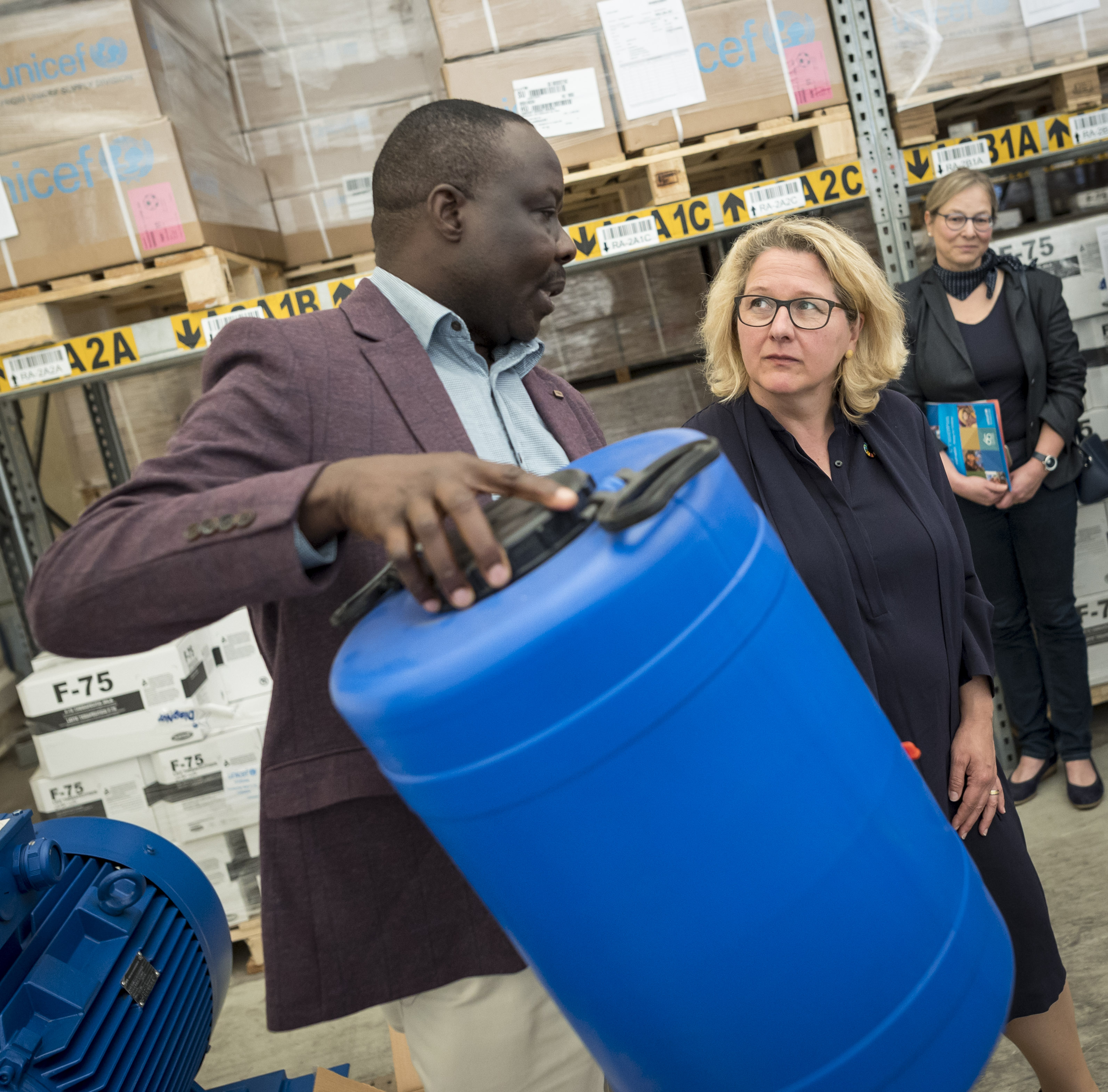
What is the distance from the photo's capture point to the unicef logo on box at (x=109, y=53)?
2.94 meters

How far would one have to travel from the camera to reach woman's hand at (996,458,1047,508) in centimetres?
343

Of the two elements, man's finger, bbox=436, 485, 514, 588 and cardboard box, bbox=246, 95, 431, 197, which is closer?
man's finger, bbox=436, 485, 514, 588

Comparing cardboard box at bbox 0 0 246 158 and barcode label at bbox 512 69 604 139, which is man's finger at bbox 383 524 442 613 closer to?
barcode label at bbox 512 69 604 139

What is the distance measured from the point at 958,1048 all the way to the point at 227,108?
362 centimetres

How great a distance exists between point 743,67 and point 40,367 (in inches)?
97.3

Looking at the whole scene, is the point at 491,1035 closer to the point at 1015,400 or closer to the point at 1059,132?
the point at 1015,400

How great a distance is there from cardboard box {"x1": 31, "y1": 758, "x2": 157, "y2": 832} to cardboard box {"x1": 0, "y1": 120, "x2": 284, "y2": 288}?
5.36 ft

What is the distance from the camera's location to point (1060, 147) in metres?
3.43

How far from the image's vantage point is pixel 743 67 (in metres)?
3.15

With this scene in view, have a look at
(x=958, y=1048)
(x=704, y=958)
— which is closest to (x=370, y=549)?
(x=704, y=958)

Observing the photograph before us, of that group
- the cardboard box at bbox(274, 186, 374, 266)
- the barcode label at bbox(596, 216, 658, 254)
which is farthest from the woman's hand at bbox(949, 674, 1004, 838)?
the cardboard box at bbox(274, 186, 374, 266)

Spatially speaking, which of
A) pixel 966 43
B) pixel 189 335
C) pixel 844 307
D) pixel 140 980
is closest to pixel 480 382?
pixel 844 307

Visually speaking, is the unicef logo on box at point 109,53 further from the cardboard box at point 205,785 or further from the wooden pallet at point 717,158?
the cardboard box at point 205,785

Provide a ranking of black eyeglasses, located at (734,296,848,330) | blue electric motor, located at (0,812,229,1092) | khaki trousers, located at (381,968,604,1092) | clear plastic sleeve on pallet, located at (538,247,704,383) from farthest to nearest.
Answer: clear plastic sleeve on pallet, located at (538,247,704,383) < black eyeglasses, located at (734,296,848,330) < blue electric motor, located at (0,812,229,1092) < khaki trousers, located at (381,968,604,1092)
